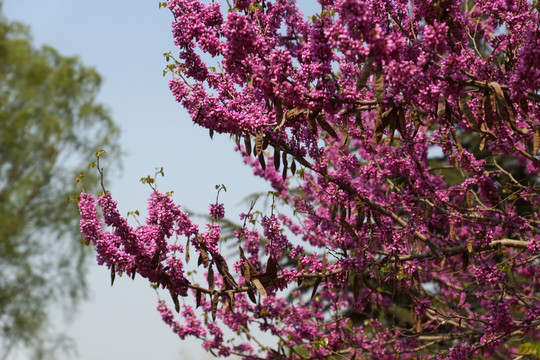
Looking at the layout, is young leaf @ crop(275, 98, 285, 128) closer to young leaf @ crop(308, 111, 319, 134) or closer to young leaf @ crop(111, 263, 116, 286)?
young leaf @ crop(308, 111, 319, 134)

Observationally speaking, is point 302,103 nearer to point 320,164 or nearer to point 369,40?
point 369,40

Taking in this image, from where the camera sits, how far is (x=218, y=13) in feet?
12.7

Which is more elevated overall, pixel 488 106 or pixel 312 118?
pixel 312 118

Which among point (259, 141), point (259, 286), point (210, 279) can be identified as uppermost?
point (259, 141)

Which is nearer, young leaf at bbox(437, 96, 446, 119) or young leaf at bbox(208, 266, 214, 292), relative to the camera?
young leaf at bbox(437, 96, 446, 119)

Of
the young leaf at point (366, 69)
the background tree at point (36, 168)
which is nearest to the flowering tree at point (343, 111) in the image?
the young leaf at point (366, 69)

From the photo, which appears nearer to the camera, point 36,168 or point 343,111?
point 343,111

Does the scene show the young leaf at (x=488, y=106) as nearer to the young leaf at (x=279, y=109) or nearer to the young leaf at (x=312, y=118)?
the young leaf at (x=312, y=118)

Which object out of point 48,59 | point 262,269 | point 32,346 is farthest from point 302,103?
point 48,59

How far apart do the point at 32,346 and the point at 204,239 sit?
589 inches

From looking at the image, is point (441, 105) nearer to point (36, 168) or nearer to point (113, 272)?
point (113, 272)

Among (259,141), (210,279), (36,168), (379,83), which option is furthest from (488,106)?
(36,168)

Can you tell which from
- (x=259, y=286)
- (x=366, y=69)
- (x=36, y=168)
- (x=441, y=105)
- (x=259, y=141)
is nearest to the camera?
(x=366, y=69)

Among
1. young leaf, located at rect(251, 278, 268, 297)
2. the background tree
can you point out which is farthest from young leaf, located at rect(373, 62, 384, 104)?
the background tree
